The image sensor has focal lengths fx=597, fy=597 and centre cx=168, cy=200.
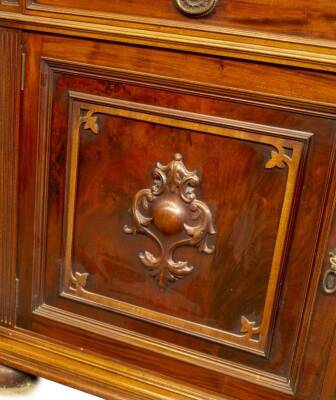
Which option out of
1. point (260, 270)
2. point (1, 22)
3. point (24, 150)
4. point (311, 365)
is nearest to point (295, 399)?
point (311, 365)

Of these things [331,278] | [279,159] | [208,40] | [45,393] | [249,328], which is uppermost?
[208,40]

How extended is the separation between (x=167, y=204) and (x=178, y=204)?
0.02m

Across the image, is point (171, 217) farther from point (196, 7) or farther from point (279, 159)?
point (196, 7)

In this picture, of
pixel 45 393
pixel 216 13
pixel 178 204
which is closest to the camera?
pixel 216 13

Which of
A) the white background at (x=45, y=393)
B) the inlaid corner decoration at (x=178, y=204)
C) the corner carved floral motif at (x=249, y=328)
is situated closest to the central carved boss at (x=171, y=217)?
the inlaid corner decoration at (x=178, y=204)

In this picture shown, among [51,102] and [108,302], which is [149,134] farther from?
[108,302]

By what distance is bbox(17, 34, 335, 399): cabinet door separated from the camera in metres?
0.76

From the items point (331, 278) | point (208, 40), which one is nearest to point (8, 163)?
point (208, 40)

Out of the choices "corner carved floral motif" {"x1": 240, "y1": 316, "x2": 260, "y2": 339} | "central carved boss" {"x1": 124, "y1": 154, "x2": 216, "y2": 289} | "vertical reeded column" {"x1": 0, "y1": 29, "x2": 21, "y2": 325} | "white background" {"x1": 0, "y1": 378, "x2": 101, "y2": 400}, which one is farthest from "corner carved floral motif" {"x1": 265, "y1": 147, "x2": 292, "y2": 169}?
"white background" {"x1": 0, "y1": 378, "x2": 101, "y2": 400}

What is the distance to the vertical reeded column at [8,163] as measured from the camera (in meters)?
0.85

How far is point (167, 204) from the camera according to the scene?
846mm

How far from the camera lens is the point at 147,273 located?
90cm

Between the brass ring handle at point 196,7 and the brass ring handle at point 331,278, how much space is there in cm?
35

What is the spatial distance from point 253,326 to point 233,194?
0.20 metres
